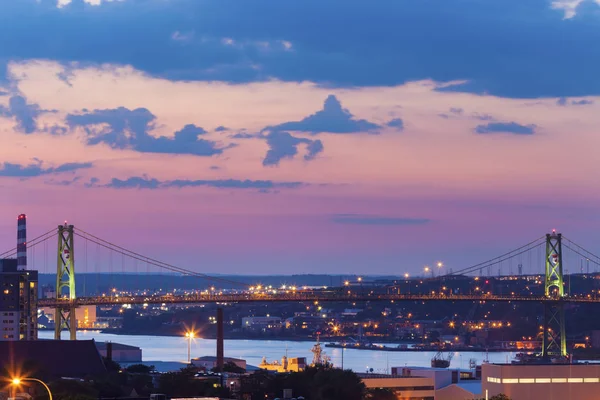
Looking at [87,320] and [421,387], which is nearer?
[421,387]

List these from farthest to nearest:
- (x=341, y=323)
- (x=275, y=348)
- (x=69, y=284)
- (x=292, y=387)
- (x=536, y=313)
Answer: (x=341, y=323), (x=536, y=313), (x=275, y=348), (x=69, y=284), (x=292, y=387)

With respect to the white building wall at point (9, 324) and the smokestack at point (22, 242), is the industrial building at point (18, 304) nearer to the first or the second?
the white building wall at point (9, 324)

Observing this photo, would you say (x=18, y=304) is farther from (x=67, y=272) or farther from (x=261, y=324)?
(x=261, y=324)

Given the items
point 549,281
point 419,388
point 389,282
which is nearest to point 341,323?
point 389,282

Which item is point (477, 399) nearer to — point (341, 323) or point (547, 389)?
point (547, 389)

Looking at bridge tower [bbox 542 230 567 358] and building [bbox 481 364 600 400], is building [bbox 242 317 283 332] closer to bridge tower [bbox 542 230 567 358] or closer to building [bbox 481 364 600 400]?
bridge tower [bbox 542 230 567 358]

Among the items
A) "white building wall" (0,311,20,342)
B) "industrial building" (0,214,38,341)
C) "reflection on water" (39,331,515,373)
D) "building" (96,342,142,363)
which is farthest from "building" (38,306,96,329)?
"white building wall" (0,311,20,342)

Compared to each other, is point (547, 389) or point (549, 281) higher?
point (549, 281)

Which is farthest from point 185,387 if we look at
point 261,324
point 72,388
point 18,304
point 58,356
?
point 261,324
